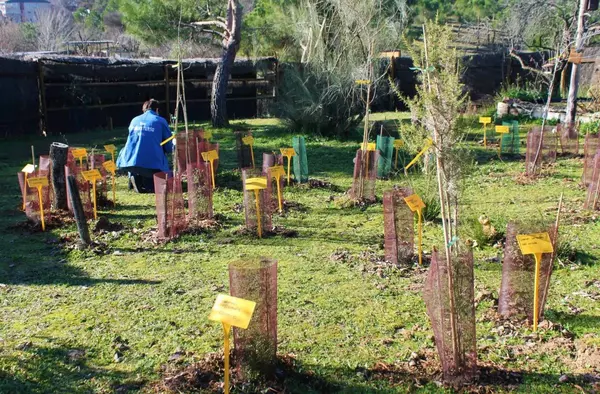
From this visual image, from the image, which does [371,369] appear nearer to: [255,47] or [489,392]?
[489,392]

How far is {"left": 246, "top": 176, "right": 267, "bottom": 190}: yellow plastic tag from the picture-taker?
5481mm

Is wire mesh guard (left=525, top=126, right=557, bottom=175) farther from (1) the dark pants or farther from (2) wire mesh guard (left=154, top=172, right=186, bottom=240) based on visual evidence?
(1) the dark pants

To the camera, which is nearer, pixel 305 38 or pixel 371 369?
pixel 371 369

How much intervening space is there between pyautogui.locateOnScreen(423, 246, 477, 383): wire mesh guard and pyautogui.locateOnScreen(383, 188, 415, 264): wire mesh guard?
1.72m

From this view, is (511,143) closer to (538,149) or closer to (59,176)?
(538,149)

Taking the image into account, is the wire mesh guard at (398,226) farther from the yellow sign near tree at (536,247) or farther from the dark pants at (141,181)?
the dark pants at (141,181)

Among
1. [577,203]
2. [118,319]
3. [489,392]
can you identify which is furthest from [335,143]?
[489,392]

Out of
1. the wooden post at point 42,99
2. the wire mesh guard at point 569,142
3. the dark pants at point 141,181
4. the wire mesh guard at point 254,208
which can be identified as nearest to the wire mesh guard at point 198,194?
the wire mesh guard at point 254,208

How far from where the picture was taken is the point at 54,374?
11.0ft

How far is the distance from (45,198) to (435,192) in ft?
13.4

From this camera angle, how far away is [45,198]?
652 centimetres

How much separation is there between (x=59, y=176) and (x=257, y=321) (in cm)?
433

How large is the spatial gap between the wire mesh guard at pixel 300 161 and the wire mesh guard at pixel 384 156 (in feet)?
3.56

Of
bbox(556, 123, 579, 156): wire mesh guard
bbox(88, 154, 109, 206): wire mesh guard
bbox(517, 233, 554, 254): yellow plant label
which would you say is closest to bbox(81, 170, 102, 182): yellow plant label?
bbox(88, 154, 109, 206): wire mesh guard
